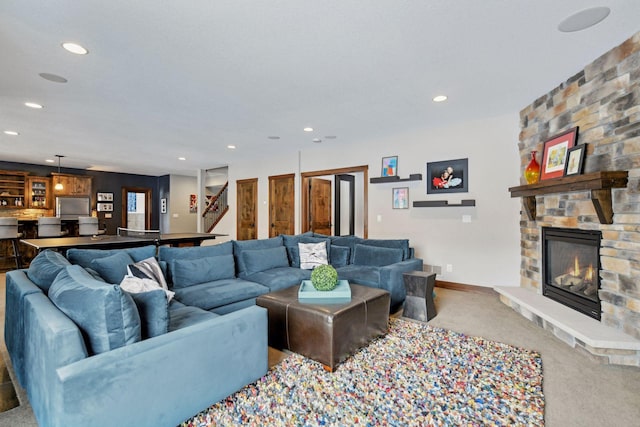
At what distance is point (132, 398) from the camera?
57.7 inches

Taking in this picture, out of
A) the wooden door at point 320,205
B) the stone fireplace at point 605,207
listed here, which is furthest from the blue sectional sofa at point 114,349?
the wooden door at point 320,205

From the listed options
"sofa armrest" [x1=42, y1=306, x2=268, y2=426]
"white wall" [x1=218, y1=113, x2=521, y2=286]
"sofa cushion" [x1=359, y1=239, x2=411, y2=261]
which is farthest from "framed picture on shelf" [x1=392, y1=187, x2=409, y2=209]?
"sofa armrest" [x1=42, y1=306, x2=268, y2=426]

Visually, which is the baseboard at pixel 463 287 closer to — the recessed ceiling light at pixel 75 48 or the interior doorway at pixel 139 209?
the recessed ceiling light at pixel 75 48

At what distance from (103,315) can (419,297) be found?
2821 millimetres

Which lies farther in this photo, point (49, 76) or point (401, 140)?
point (401, 140)

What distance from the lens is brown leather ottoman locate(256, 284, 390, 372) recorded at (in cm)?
225

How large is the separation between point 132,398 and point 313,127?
408 centimetres

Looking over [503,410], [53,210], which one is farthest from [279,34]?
[53,210]

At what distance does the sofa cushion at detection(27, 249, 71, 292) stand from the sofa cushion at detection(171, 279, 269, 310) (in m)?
0.95

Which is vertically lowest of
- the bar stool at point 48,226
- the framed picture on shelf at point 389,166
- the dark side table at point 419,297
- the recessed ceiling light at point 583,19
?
the dark side table at point 419,297

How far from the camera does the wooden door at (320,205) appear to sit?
22.1ft

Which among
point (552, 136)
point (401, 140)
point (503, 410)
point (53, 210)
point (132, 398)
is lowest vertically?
point (503, 410)

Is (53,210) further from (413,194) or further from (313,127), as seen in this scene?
(413,194)

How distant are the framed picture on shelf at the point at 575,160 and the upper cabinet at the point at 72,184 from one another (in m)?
10.5
